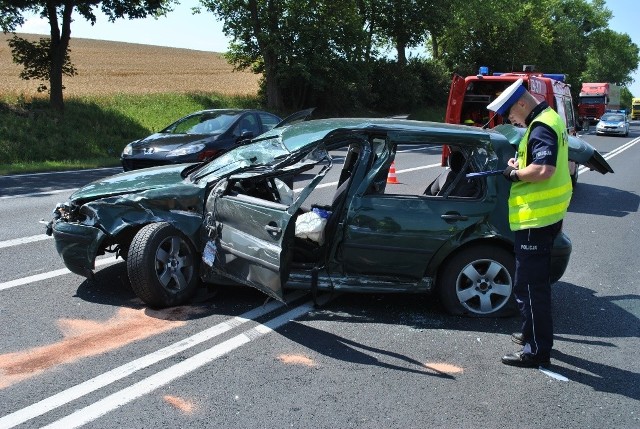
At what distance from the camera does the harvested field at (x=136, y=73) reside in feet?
95.1

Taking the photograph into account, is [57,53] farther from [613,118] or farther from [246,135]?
[613,118]

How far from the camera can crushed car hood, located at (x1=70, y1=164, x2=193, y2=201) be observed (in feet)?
17.9

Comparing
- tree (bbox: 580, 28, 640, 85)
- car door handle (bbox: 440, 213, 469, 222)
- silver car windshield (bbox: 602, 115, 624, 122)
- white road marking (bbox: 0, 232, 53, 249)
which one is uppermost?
tree (bbox: 580, 28, 640, 85)

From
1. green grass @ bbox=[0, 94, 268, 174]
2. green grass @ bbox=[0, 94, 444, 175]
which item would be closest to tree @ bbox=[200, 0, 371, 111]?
green grass @ bbox=[0, 94, 444, 175]

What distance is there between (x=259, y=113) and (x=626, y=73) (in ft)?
398

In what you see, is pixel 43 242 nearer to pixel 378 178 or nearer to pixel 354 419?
pixel 378 178

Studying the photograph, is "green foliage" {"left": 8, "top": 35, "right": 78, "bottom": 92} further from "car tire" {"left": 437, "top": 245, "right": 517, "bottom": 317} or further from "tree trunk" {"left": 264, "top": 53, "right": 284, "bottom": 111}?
"car tire" {"left": 437, "top": 245, "right": 517, "bottom": 317}

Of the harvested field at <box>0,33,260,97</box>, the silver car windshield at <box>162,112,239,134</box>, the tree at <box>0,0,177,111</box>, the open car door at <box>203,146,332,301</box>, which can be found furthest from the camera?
the harvested field at <box>0,33,260,97</box>

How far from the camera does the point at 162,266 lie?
5.09 metres

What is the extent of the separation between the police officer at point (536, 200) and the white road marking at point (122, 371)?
6.70 ft

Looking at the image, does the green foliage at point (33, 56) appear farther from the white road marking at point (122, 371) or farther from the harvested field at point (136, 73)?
the white road marking at point (122, 371)

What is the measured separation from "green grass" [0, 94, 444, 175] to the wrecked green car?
1034cm

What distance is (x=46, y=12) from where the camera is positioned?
21.1 meters

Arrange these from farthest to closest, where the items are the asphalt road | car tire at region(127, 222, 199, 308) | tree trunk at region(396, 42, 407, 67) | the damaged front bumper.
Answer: tree trunk at region(396, 42, 407, 67) < the damaged front bumper < car tire at region(127, 222, 199, 308) < the asphalt road
